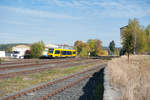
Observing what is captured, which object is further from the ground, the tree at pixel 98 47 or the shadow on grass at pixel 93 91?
the tree at pixel 98 47

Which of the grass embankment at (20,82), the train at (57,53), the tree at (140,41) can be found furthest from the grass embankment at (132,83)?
the tree at (140,41)

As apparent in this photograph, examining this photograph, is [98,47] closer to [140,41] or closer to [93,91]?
[140,41]

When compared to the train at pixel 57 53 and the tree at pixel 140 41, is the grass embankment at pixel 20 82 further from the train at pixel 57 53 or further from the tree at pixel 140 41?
the tree at pixel 140 41

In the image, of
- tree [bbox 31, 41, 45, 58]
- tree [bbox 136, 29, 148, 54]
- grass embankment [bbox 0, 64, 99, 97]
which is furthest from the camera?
tree [bbox 31, 41, 45, 58]

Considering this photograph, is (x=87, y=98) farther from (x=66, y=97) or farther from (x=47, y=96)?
(x=47, y=96)

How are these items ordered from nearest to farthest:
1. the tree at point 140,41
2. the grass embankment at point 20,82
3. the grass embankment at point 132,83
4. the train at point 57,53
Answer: the grass embankment at point 132,83, the grass embankment at point 20,82, the train at point 57,53, the tree at point 140,41

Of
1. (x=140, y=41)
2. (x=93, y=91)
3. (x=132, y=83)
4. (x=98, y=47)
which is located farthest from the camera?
(x=98, y=47)

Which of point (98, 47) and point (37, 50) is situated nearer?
point (37, 50)

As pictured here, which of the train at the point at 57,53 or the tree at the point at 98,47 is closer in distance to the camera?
the train at the point at 57,53

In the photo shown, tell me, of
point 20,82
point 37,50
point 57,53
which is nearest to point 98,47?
point 37,50

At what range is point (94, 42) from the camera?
124250mm

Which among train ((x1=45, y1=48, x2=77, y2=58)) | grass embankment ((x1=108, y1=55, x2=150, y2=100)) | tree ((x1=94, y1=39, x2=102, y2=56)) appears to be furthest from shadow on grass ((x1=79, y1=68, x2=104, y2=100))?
tree ((x1=94, y1=39, x2=102, y2=56))

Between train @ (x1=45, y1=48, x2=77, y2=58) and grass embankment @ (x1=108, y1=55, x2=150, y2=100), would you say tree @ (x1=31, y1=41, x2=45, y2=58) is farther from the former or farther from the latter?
grass embankment @ (x1=108, y1=55, x2=150, y2=100)

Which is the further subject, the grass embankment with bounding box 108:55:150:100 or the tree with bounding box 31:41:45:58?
the tree with bounding box 31:41:45:58
